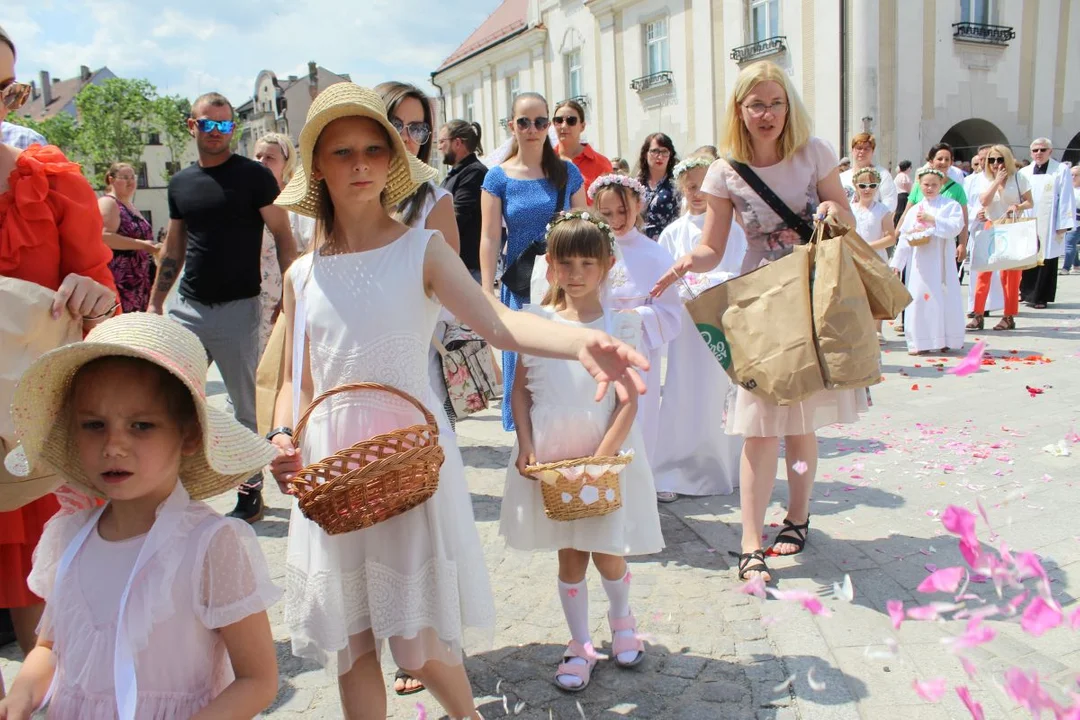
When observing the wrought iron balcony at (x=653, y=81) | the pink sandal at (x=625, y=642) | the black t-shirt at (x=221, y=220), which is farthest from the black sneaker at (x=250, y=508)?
the wrought iron balcony at (x=653, y=81)

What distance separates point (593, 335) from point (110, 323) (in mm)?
1036

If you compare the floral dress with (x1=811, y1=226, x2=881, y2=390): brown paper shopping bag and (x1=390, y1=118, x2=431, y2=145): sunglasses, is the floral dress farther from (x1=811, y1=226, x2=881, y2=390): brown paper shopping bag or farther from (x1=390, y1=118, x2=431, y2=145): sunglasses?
(x1=811, y1=226, x2=881, y2=390): brown paper shopping bag

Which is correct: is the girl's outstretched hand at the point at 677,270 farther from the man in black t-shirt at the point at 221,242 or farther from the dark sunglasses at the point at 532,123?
the man in black t-shirt at the point at 221,242

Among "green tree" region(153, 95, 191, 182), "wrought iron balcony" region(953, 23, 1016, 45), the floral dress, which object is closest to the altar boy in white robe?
the floral dress

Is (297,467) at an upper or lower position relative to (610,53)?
lower

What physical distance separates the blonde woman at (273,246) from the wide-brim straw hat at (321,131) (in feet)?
7.97

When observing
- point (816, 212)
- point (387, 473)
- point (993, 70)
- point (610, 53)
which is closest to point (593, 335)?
point (387, 473)

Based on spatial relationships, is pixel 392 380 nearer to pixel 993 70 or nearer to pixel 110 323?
pixel 110 323

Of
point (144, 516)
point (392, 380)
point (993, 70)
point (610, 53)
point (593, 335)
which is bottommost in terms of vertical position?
point (144, 516)

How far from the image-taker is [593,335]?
1909mm

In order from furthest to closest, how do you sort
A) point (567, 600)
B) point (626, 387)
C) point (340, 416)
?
1. point (567, 600)
2. point (340, 416)
3. point (626, 387)

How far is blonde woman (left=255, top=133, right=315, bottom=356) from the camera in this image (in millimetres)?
5219

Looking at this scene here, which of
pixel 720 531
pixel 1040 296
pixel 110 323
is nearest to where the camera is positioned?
pixel 110 323

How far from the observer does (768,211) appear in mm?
3768
